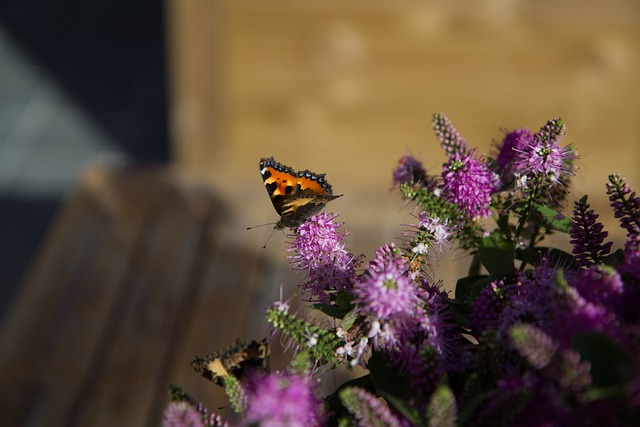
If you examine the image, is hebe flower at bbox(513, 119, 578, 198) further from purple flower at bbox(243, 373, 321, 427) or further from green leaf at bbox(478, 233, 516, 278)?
purple flower at bbox(243, 373, 321, 427)

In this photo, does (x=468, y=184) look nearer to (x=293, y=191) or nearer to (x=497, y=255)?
(x=497, y=255)

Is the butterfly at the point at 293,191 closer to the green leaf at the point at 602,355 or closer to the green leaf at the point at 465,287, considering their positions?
the green leaf at the point at 465,287

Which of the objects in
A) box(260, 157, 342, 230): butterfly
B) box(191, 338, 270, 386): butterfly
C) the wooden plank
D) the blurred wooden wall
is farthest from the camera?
the blurred wooden wall

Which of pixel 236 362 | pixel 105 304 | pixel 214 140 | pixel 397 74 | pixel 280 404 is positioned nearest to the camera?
pixel 280 404

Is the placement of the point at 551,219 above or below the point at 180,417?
above

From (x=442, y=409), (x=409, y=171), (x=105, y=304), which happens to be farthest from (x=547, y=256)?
(x=105, y=304)

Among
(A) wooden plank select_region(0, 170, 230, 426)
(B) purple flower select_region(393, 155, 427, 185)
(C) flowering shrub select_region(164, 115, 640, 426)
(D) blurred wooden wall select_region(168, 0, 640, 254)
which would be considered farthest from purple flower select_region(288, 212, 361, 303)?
(D) blurred wooden wall select_region(168, 0, 640, 254)
